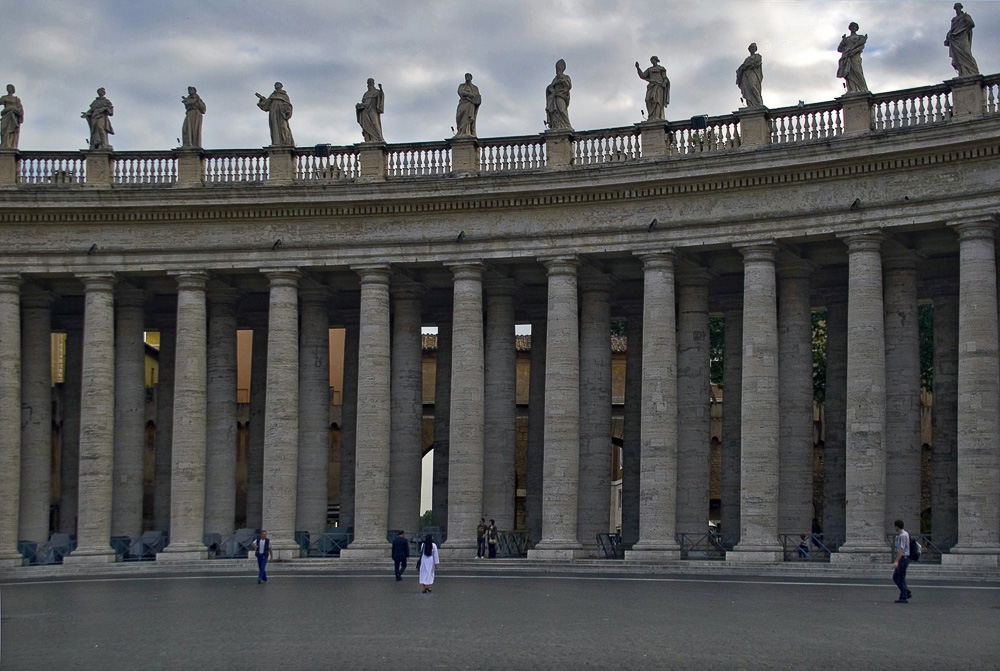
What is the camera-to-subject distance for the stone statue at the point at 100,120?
5709 cm

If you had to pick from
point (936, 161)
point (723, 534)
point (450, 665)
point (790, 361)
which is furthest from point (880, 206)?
point (450, 665)

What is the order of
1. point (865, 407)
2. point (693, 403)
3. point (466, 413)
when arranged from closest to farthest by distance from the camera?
1. point (865, 407)
2. point (466, 413)
3. point (693, 403)

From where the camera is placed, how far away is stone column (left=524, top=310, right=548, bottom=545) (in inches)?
2232

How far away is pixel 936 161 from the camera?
45.6 m

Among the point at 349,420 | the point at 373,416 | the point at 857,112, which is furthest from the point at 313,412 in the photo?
the point at 857,112

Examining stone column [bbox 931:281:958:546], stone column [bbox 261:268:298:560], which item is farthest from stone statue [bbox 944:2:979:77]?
stone column [bbox 261:268:298:560]

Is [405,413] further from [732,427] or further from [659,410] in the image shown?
[732,427]

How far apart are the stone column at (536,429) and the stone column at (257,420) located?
37.8 ft

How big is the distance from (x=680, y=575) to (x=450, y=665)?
22.7 meters

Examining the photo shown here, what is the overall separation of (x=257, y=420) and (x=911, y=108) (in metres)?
29.7

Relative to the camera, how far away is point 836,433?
2063 inches

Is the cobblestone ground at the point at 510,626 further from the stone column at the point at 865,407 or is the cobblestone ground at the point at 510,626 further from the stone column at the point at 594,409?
the stone column at the point at 594,409

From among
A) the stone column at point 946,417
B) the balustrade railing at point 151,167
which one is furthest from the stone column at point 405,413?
the stone column at point 946,417

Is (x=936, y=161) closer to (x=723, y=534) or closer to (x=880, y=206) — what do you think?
(x=880, y=206)
